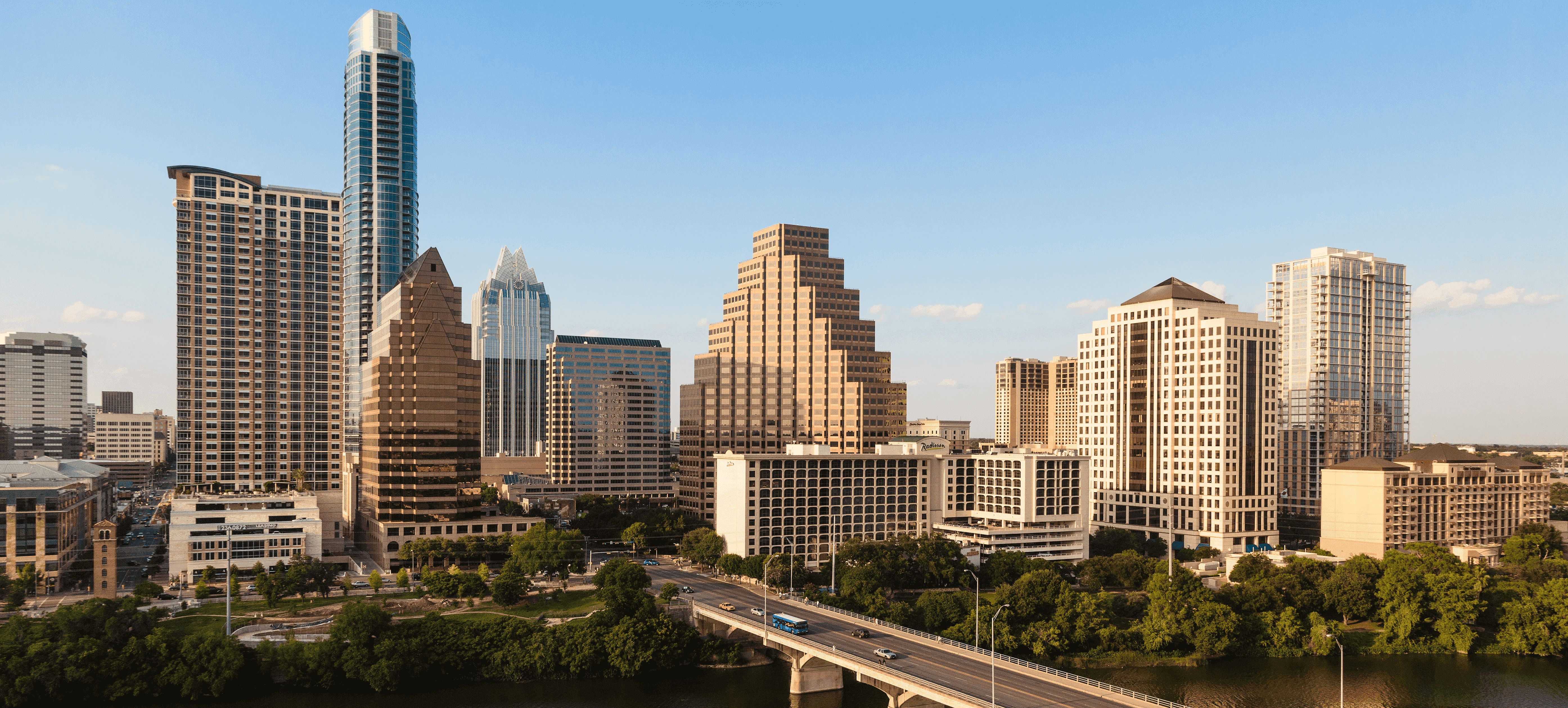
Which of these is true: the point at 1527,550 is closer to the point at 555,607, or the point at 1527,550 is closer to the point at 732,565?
the point at 732,565

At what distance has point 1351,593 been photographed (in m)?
129

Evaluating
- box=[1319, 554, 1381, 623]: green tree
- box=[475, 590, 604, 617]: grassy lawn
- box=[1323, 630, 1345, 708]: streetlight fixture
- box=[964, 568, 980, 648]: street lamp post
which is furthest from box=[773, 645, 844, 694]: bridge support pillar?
box=[1319, 554, 1381, 623]: green tree

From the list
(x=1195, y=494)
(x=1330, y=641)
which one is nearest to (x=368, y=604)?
(x=1330, y=641)

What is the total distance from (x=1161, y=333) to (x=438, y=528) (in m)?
135

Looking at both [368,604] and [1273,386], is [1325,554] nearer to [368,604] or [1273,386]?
[1273,386]

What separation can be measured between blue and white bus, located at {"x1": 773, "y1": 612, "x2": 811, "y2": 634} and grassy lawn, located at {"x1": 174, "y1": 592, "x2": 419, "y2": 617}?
52.4 metres

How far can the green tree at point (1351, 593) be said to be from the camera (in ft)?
421

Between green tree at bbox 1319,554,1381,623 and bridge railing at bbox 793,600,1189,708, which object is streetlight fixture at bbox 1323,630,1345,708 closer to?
green tree at bbox 1319,554,1381,623

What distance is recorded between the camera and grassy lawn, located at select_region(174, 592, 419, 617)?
4872 inches

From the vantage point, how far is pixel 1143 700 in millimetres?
77750

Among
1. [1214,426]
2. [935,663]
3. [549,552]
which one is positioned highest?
[1214,426]

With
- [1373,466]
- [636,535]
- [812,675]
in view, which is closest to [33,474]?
[636,535]

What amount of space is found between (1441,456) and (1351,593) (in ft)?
262

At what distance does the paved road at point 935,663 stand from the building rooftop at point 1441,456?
404 ft
